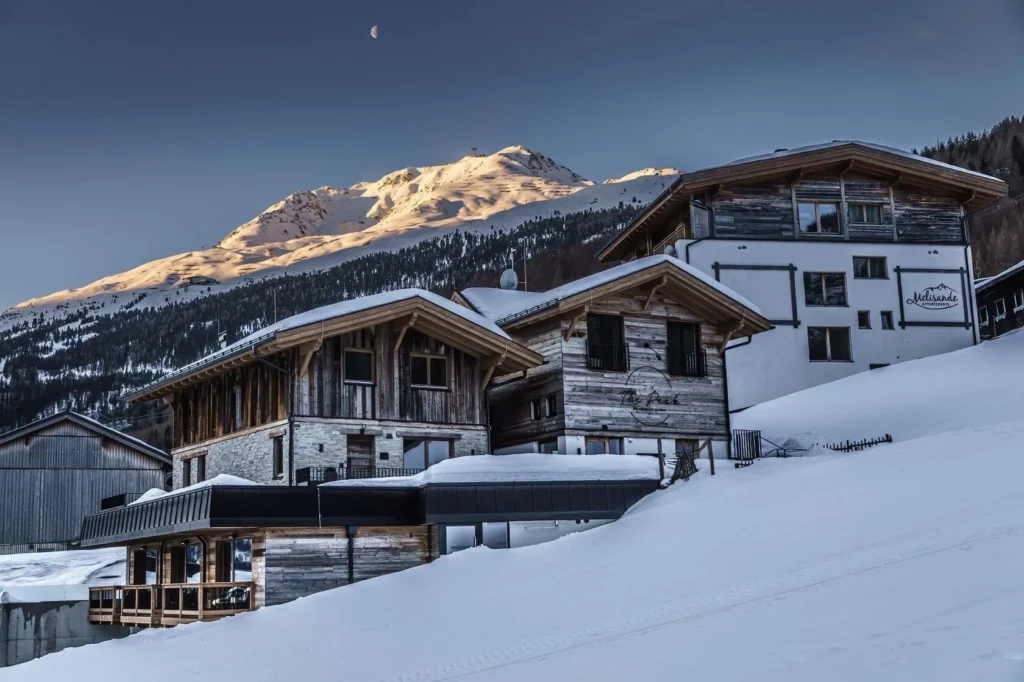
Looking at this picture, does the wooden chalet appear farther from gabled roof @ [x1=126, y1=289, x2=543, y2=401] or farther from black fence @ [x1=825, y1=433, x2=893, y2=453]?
black fence @ [x1=825, y1=433, x2=893, y2=453]

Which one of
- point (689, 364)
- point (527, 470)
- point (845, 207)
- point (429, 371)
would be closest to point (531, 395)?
point (429, 371)

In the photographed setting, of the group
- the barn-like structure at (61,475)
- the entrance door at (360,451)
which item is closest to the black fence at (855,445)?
the entrance door at (360,451)

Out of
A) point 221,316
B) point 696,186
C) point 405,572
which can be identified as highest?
point 221,316

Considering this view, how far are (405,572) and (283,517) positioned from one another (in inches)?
117

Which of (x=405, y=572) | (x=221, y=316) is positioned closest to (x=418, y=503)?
(x=405, y=572)

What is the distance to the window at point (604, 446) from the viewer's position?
2981 cm

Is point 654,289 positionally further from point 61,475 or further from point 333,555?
point 61,475

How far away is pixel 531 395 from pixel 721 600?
15.1m

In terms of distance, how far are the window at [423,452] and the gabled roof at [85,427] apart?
57.2ft

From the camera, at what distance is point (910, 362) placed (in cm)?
3847

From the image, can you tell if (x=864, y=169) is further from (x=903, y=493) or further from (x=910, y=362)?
(x=903, y=493)

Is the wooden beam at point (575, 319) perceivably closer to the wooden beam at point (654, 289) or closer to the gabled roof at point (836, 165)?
the wooden beam at point (654, 289)

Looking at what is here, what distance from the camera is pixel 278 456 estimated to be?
86.5 feet

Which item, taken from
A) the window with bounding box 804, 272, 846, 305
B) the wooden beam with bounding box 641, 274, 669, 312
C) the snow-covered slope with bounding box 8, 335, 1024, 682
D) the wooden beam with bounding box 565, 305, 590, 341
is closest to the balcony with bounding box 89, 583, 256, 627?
the snow-covered slope with bounding box 8, 335, 1024, 682
